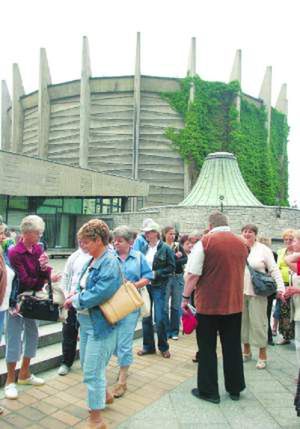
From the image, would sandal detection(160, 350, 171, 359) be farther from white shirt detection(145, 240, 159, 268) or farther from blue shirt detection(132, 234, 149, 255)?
blue shirt detection(132, 234, 149, 255)

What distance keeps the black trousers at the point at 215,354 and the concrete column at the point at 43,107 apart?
34.5m

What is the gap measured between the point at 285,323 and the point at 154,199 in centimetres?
2859

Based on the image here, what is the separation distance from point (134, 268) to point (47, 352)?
170cm

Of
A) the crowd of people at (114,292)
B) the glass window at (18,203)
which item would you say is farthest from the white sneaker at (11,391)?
the glass window at (18,203)

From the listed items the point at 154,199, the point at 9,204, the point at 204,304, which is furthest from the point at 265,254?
the point at 154,199

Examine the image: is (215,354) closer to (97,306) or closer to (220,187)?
(97,306)

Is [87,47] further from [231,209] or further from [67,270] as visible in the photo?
[67,270]

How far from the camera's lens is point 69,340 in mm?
4578

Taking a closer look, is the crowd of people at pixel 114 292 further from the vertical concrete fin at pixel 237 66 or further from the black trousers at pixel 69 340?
the vertical concrete fin at pixel 237 66

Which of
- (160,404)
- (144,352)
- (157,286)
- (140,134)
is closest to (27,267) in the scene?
(160,404)

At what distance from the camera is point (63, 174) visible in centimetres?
1538

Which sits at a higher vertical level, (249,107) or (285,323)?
(249,107)

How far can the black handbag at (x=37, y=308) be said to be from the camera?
12.5 ft

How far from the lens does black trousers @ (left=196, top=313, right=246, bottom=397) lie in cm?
391
